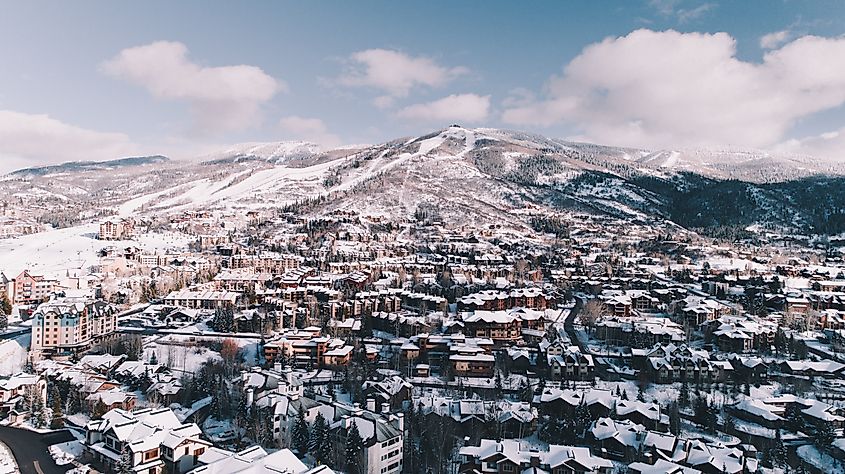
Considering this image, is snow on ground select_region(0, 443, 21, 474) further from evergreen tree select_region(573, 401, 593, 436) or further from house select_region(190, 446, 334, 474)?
evergreen tree select_region(573, 401, 593, 436)

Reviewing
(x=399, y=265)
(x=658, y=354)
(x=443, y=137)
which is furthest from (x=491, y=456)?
(x=443, y=137)

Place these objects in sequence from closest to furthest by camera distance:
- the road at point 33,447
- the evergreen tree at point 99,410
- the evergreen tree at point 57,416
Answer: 1. the road at point 33,447
2. the evergreen tree at point 57,416
3. the evergreen tree at point 99,410

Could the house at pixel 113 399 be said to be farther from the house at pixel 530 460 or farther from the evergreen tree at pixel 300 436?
the house at pixel 530 460

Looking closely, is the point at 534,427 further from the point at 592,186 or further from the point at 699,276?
the point at 592,186

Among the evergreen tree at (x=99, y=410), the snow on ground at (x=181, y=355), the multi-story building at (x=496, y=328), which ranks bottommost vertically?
the evergreen tree at (x=99, y=410)

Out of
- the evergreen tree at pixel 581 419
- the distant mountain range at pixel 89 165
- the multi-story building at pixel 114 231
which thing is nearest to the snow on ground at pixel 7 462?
the evergreen tree at pixel 581 419

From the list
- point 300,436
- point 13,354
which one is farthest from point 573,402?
point 13,354
